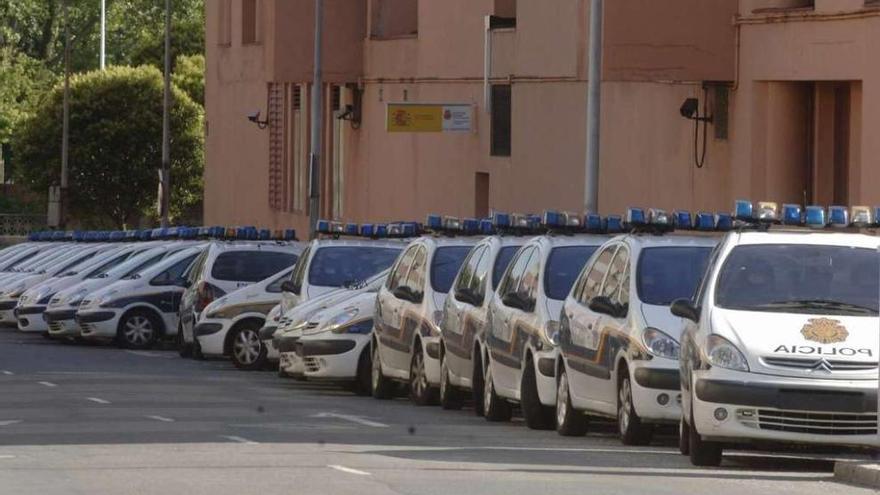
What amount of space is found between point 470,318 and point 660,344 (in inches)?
183

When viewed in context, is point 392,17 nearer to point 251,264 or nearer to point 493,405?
point 251,264

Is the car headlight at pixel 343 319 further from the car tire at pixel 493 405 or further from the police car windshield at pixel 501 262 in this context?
the car tire at pixel 493 405

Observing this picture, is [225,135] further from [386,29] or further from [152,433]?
[152,433]

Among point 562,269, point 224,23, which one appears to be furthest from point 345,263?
point 224,23

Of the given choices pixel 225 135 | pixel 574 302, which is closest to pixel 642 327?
pixel 574 302

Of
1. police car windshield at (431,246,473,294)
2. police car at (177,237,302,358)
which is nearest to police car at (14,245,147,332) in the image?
police car at (177,237,302,358)

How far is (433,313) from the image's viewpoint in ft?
70.2

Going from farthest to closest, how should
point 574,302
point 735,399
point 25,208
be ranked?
point 25,208
point 574,302
point 735,399

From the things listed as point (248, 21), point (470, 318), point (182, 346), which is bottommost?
point (182, 346)

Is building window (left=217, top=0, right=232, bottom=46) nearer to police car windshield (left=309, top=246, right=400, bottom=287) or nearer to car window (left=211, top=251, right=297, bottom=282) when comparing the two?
car window (left=211, top=251, right=297, bottom=282)

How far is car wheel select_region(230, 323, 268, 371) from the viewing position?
1110 inches

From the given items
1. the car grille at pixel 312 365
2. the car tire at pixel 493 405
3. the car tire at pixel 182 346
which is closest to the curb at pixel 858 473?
the car tire at pixel 493 405

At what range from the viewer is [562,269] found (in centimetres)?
1866

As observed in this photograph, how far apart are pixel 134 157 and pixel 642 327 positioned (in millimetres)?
65382
